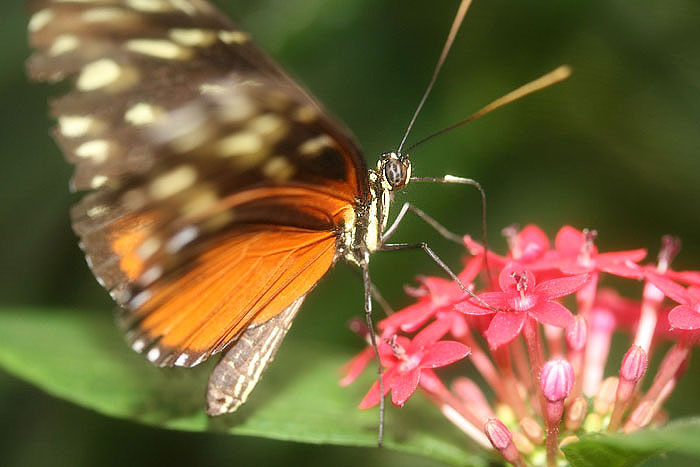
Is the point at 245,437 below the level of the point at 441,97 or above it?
below

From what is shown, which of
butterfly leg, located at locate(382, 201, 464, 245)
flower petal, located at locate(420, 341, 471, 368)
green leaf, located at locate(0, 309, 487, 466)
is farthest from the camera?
butterfly leg, located at locate(382, 201, 464, 245)

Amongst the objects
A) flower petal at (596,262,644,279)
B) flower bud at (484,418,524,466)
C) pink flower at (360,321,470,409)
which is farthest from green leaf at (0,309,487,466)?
flower petal at (596,262,644,279)

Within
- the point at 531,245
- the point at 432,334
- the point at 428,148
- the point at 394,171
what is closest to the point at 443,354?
the point at 432,334

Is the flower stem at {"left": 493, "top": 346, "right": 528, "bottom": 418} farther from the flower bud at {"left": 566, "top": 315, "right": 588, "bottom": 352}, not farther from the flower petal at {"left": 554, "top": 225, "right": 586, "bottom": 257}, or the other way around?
the flower petal at {"left": 554, "top": 225, "right": 586, "bottom": 257}

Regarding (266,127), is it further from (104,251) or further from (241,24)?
(241,24)

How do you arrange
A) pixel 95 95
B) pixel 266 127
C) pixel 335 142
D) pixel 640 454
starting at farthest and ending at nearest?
pixel 95 95 → pixel 335 142 → pixel 266 127 → pixel 640 454

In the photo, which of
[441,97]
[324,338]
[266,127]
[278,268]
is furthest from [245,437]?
[266,127]

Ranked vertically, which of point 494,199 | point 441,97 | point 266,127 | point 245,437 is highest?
point 266,127

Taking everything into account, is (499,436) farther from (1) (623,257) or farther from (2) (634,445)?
(1) (623,257)
